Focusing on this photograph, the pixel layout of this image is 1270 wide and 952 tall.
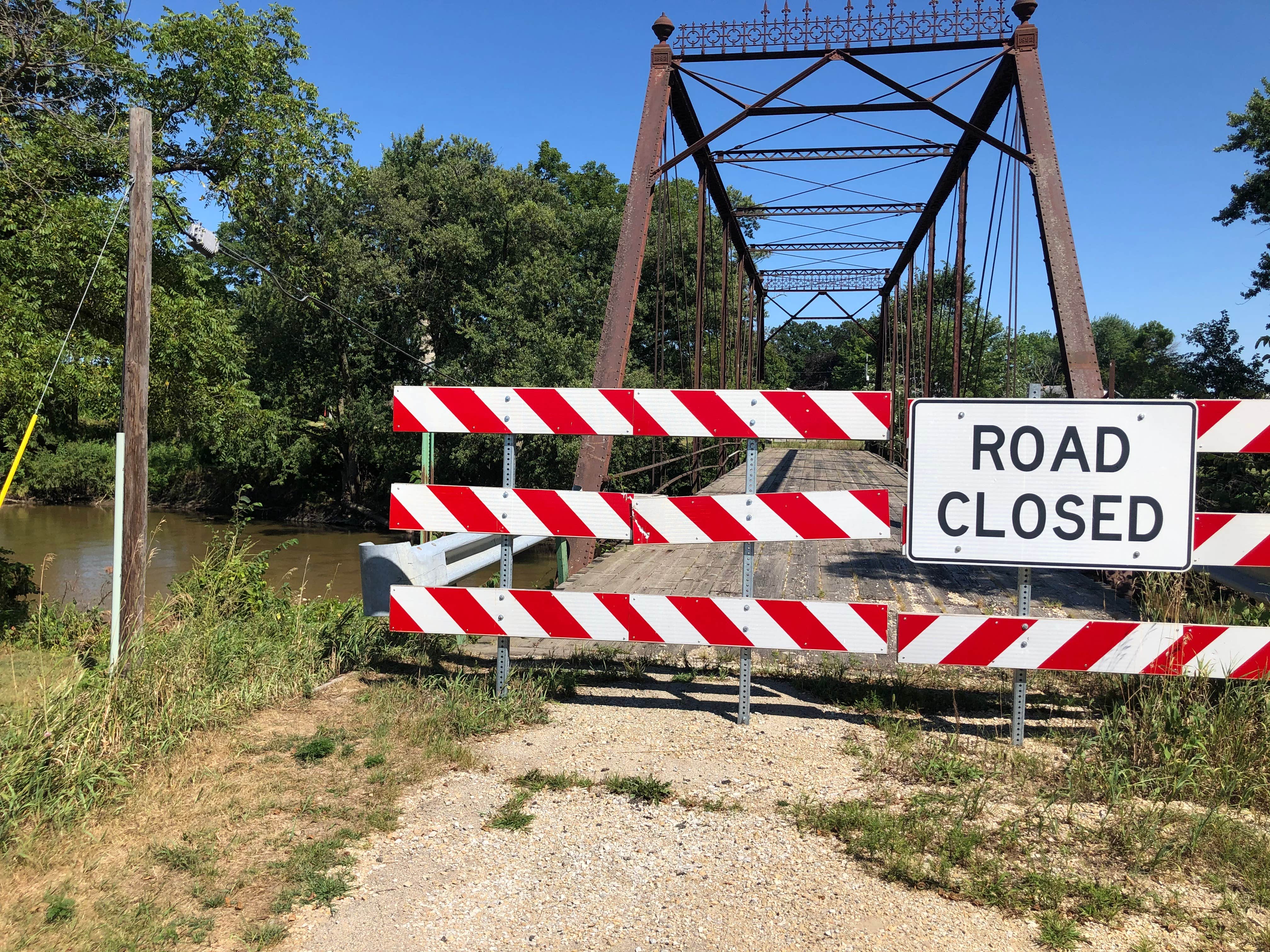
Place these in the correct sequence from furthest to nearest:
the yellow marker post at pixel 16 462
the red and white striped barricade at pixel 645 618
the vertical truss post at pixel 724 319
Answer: the vertical truss post at pixel 724 319
the red and white striped barricade at pixel 645 618
the yellow marker post at pixel 16 462

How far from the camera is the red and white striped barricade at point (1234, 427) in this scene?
4.24m

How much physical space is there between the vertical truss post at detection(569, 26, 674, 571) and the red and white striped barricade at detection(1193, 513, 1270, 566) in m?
4.91

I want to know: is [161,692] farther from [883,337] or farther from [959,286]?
[883,337]

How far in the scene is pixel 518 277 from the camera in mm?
27516

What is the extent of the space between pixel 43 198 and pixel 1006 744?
37.8 feet

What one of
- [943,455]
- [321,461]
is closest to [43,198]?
[943,455]

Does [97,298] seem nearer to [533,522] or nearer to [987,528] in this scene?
[533,522]

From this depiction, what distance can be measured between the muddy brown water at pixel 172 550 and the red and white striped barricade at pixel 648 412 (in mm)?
7013

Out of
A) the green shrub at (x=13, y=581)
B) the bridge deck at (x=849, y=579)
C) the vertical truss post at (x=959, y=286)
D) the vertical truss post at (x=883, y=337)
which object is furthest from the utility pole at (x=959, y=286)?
the vertical truss post at (x=883, y=337)

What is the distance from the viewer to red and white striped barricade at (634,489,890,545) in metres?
4.48

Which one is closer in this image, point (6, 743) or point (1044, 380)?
point (6, 743)

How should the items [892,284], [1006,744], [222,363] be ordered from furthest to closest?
[892,284] < [222,363] < [1006,744]

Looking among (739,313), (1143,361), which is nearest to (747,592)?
(739,313)

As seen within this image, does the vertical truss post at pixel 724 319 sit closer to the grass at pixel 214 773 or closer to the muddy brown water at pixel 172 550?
the muddy brown water at pixel 172 550
